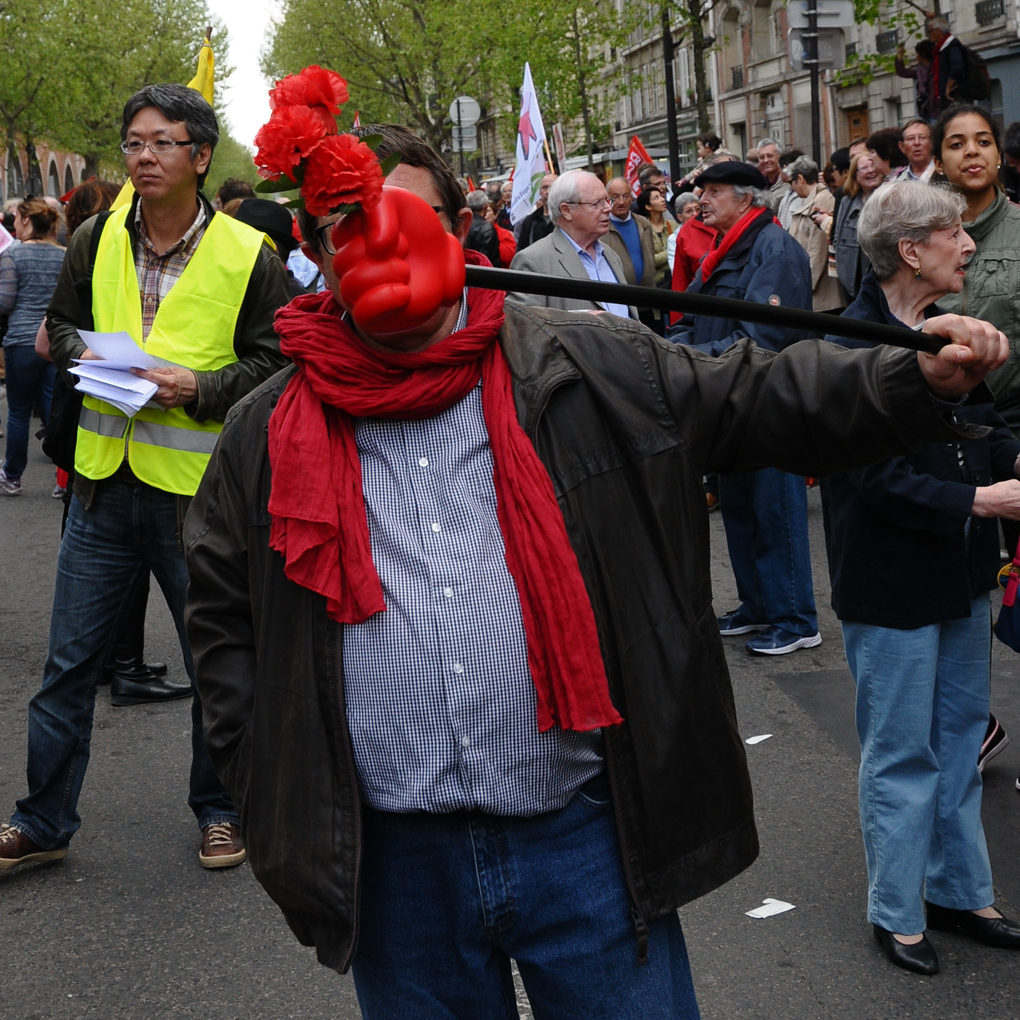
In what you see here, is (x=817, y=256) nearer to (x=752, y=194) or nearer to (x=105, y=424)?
(x=752, y=194)

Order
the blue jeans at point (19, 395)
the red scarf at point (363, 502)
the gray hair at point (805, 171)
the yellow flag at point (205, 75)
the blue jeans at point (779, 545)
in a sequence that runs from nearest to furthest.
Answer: the red scarf at point (363, 502) < the yellow flag at point (205, 75) < the blue jeans at point (779, 545) < the blue jeans at point (19, 395) < the gray hair at point (805, 171)

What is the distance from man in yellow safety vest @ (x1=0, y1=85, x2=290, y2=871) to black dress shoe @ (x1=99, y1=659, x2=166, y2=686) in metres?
1.87

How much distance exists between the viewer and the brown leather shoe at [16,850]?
4.00m

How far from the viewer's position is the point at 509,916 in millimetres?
1915

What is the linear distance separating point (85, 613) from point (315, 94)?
249cm

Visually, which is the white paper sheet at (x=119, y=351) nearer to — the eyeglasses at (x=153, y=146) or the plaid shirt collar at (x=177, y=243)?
the plaid shirt collar at (x=177, y=243)

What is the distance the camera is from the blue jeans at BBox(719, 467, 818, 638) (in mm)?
5977

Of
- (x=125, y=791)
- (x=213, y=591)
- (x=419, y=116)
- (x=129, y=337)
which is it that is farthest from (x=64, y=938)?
(x=419, y=116)

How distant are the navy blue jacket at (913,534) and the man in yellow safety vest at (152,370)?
165 cm

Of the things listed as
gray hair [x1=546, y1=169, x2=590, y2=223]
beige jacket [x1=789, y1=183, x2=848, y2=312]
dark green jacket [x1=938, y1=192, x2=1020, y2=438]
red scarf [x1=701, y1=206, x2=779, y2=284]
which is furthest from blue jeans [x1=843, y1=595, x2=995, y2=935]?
beige jacket [x1=789, y1=183, x2=848, y2=312]

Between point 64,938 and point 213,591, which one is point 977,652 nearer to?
point 213,591

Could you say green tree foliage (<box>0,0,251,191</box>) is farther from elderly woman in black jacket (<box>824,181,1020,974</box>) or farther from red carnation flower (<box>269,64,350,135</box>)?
red carnation flower (<box>269,64,350,135</box>)

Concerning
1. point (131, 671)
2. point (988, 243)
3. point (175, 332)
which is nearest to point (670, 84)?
point (131, 671)

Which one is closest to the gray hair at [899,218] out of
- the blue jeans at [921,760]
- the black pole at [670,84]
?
the blue jeans at [921,760]
